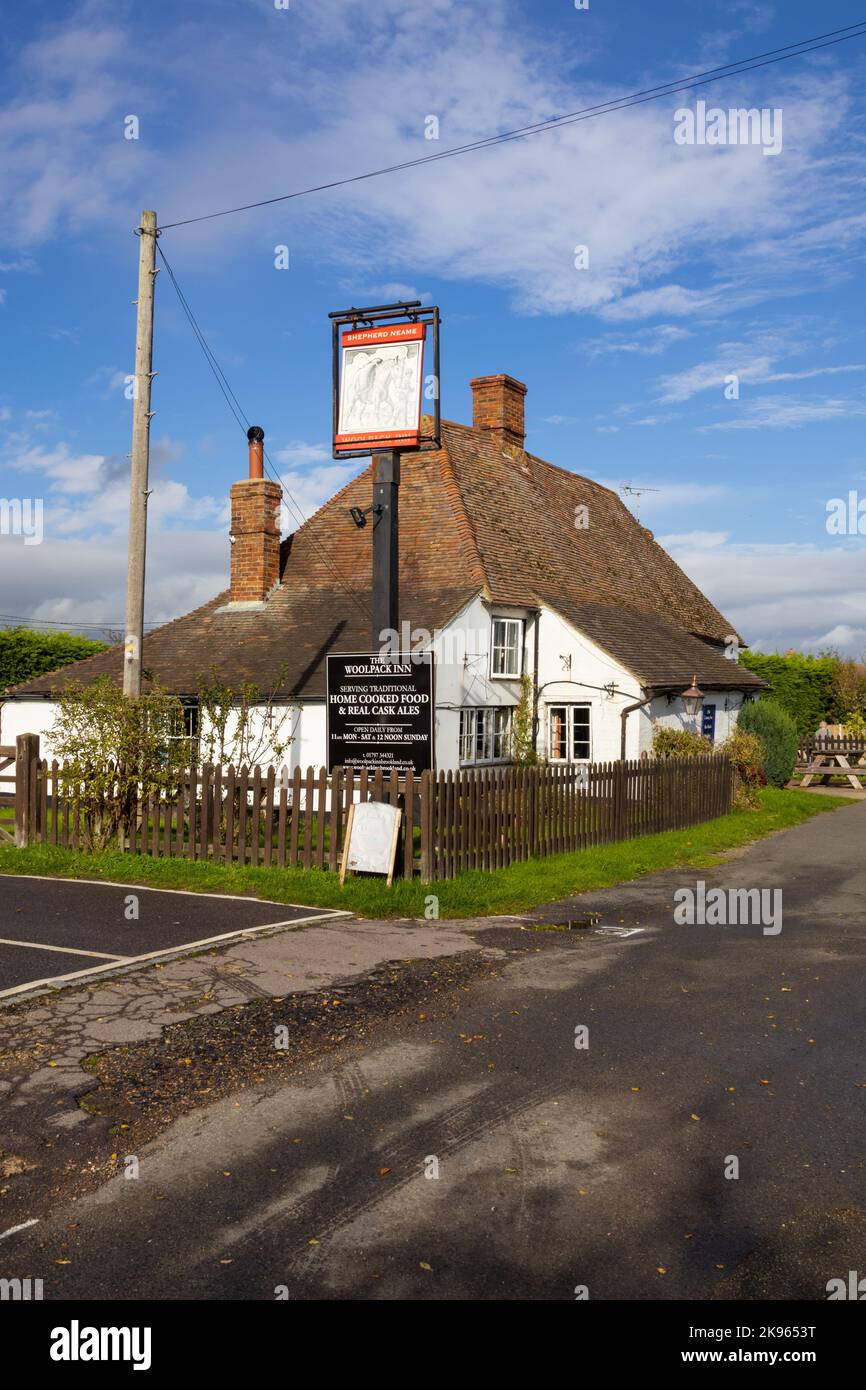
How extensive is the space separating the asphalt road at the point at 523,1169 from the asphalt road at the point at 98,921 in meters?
3.38

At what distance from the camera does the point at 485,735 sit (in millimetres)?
23609

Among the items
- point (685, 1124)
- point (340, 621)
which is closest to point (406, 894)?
point (685, 1124)

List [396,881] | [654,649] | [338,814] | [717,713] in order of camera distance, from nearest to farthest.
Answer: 1. [396,881]
2. [338,814]
3. [654,649]
4. [717,713]

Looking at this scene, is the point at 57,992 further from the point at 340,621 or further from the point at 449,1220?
the point at 340,621

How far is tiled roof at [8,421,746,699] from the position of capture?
22672 millimetres

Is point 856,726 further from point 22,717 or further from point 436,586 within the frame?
point 22,717

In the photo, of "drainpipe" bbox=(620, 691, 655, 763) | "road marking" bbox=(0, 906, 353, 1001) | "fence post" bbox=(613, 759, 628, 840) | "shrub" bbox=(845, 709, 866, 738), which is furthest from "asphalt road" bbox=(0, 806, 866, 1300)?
"shrub" bbox=(845, 709, 866, 738)

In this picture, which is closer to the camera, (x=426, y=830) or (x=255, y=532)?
(x=426, y=830)

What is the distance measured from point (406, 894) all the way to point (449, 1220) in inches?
298

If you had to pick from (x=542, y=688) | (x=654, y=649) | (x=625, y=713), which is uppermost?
(x=654, y=649)

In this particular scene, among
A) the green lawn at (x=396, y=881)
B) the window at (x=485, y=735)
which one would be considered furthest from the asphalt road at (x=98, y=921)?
the window at (x=485, y=735)

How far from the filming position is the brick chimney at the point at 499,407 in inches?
1184

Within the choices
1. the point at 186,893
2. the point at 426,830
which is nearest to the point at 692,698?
the point at 426,830

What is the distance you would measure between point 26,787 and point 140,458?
519 cm
